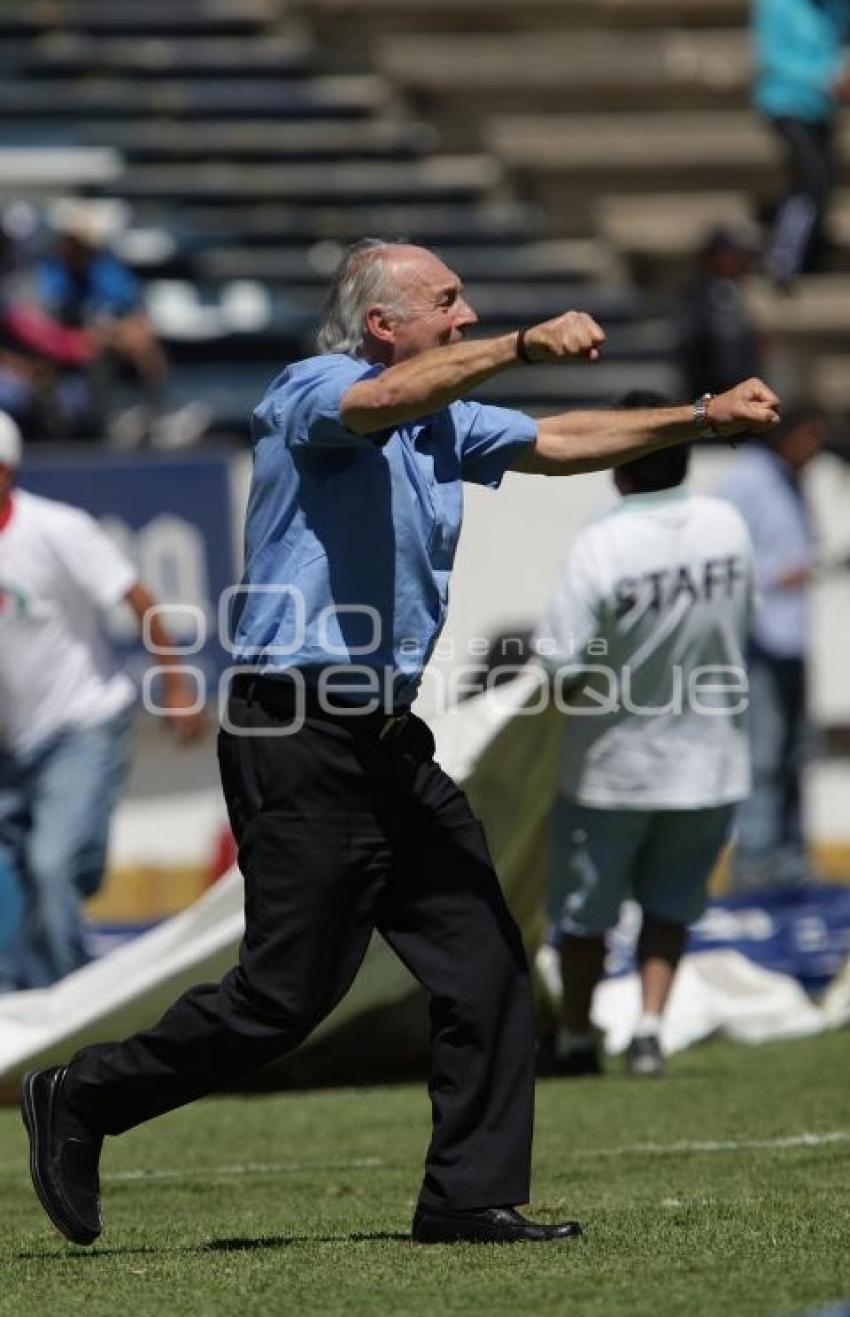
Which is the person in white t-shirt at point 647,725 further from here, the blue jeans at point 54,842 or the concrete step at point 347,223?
the concrete step at point 347,223

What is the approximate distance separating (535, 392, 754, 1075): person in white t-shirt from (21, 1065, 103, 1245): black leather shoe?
3250 mm

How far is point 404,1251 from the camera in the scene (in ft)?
17.2

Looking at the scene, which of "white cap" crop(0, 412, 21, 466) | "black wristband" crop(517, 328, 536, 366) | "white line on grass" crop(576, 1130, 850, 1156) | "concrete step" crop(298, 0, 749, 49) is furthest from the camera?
"concrete step" crop(298, 0, 749, 49)

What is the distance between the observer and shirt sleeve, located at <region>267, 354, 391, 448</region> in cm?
510

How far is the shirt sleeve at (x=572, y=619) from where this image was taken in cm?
831

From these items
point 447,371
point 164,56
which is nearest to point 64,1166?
point 447,371

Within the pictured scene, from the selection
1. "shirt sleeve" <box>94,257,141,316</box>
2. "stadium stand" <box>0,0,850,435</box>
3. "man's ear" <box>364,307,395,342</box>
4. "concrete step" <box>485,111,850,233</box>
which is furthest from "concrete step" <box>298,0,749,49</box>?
"man's ear" <box>364,307,395,342</box>

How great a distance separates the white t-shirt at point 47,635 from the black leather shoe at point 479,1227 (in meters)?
4.29

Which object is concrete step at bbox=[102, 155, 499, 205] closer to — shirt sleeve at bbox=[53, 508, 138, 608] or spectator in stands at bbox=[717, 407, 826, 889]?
spectator in stands at bbox=[717, 407, 826, 889]

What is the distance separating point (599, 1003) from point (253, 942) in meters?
4.39

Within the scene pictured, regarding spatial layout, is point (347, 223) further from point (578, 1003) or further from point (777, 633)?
point (578, 1003)

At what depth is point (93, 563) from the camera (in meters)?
9.23

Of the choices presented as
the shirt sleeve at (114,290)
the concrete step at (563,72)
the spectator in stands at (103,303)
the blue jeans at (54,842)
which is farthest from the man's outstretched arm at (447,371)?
the concrete step at (563,72)

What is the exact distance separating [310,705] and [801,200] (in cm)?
1244
